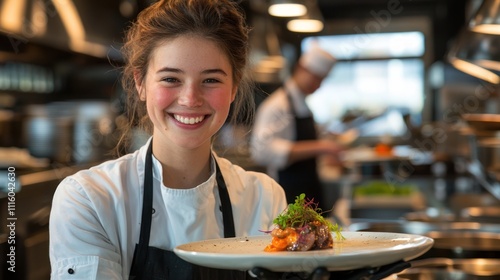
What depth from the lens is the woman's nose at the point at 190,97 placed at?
1.59m

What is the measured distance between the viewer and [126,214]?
1690 mm

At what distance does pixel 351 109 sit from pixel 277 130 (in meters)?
9.07

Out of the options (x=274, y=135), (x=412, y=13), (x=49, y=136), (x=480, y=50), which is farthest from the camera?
(x=412, y=13)

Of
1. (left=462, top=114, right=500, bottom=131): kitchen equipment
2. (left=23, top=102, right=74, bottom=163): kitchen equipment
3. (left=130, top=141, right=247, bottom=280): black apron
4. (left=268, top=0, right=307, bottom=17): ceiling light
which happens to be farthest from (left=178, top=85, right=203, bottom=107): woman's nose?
(left=23, top=102, right=74, bottom=163): kitchen equipment

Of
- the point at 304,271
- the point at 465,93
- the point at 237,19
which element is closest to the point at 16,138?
the point at 237,19

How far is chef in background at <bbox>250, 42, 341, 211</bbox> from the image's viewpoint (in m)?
4.90

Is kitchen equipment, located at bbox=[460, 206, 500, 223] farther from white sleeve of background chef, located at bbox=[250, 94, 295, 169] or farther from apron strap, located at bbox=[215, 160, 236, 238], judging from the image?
apron strap, located at bbox=[215, 160, 236, 238]

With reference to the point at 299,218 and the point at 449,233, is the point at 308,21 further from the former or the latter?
the point at 299,218

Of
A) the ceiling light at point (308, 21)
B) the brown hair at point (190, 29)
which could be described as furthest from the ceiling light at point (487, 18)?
the ceiling light at point (308, 21)

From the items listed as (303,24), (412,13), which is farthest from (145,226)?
(412,13)

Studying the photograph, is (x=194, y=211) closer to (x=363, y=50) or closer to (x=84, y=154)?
(x=84, y=154)

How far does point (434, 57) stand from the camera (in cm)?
1305

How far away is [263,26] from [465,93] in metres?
4.53

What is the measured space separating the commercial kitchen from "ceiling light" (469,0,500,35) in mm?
11
